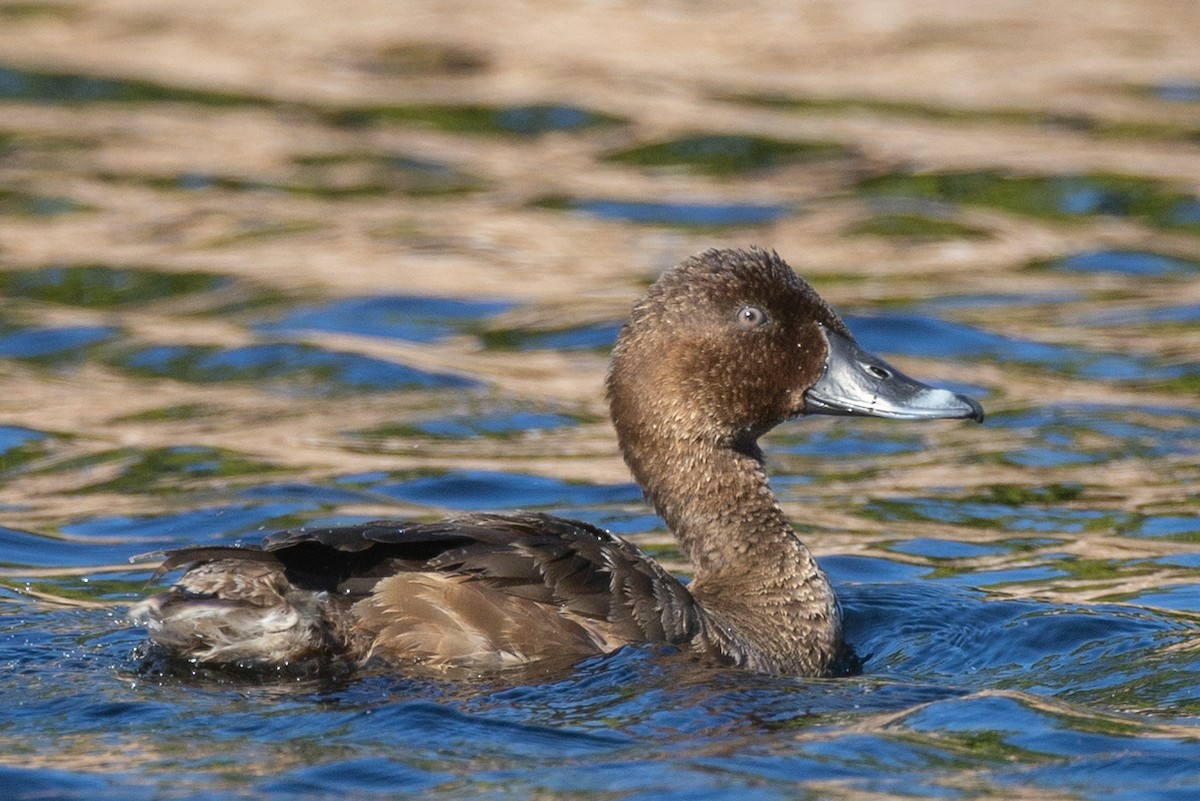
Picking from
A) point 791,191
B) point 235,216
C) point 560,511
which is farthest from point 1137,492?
point 235,216

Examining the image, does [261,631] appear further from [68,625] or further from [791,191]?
[791,191]

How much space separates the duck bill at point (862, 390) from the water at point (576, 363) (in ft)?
Answer: 2.41

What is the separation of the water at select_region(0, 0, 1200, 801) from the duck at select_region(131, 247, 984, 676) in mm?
122

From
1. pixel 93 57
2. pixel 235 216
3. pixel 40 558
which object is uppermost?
pixel 93 57

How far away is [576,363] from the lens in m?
11.0

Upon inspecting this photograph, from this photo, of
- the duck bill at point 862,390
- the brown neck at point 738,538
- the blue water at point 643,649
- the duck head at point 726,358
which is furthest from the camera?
the duck bill at point 862,390

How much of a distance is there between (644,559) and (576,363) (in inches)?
187

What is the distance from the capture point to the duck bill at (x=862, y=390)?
7.02m

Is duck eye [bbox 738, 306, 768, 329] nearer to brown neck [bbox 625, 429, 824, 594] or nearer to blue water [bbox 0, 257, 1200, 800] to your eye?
brown neck [bbox 625, 429, 824, 594]

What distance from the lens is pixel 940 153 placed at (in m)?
14.6

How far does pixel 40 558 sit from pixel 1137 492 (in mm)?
4479

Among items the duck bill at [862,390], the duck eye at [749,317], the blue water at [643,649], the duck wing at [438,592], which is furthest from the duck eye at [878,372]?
the duck wing at [438,592]

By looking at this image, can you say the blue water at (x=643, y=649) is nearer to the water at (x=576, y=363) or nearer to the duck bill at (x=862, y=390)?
the water at (x=576, y=363)

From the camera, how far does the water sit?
557 centimetres
